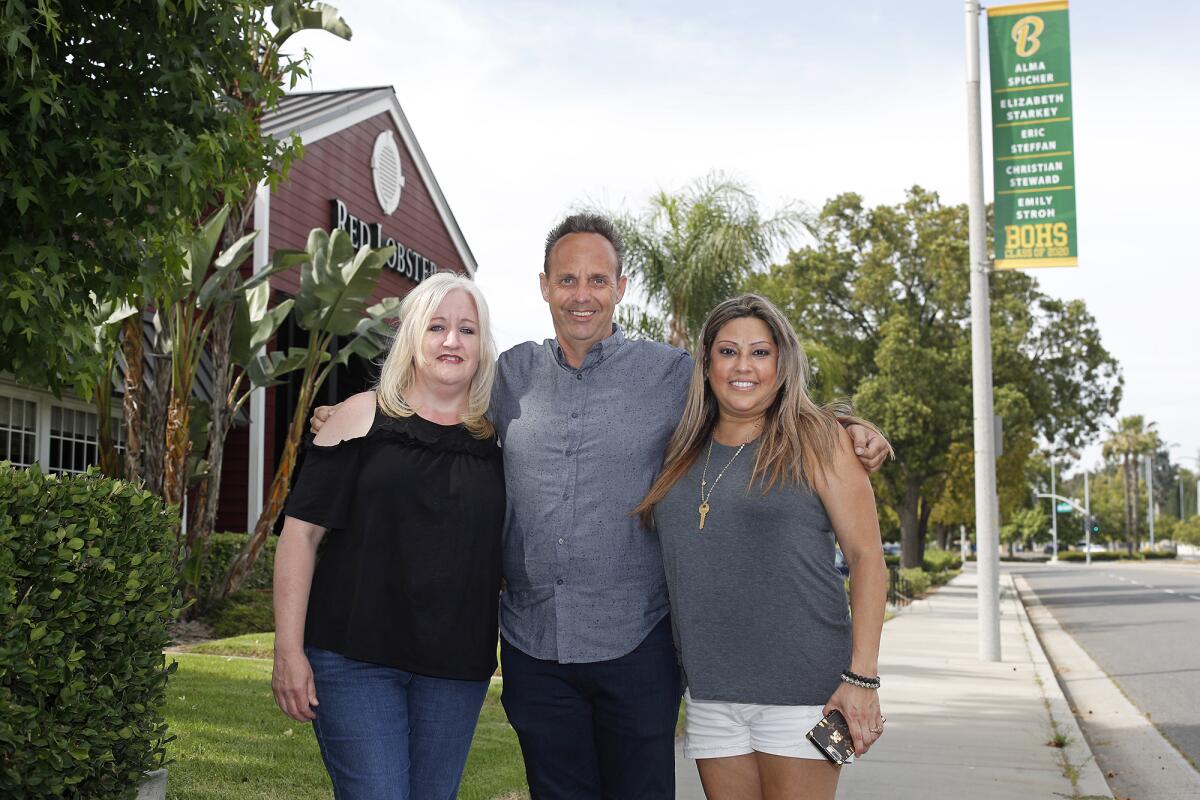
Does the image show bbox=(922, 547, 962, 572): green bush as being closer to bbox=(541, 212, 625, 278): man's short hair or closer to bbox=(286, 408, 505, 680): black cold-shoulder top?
bbox=(541, 212, 625, 278): man's short hair

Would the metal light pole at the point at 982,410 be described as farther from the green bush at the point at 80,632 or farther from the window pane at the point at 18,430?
the window pane at the point at 18,430

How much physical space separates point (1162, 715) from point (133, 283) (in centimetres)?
916

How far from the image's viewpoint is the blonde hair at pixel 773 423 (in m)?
3.18

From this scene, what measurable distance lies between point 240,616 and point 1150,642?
12.5 m

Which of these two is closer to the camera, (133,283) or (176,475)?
(133,283)

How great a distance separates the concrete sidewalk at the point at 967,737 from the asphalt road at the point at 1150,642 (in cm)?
88

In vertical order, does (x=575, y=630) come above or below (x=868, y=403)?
below

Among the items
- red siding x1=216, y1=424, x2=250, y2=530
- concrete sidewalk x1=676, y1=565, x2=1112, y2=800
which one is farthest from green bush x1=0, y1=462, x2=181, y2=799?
red siding x1=216, y1=424, x2=250, y2=530

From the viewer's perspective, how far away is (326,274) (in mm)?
12250

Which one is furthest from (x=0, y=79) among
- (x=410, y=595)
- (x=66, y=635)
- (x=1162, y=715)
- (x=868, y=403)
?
(x=868, y=403)

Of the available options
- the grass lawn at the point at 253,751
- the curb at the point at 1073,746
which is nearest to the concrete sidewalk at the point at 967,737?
the curb at the point at 1073,746

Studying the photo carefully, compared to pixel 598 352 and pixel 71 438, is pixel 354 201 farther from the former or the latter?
pixel 598 352

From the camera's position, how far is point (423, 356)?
3225 mm

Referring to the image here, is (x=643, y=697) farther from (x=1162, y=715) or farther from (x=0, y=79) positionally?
(x=1162, y=715)
